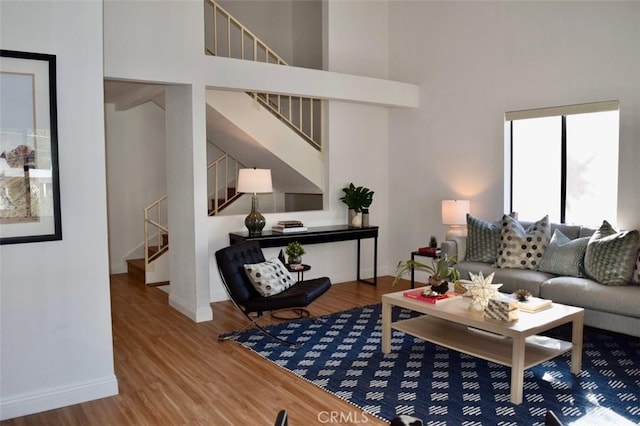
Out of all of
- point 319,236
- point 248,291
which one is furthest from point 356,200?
point 248,291

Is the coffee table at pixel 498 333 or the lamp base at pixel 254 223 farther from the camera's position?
the lamp base at pixel 254 223

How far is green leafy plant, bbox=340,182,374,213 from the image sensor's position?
262 inches

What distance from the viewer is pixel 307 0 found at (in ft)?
28.5

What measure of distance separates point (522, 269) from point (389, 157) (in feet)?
9.21

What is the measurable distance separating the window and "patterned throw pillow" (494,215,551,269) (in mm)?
512

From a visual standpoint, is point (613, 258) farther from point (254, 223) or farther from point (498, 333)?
point (254, 223)

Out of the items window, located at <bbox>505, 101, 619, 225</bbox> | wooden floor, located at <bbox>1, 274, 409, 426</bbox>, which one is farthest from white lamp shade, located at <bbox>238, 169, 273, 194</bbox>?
window, located at <bbox>505, 101, 619, 225</bbox>

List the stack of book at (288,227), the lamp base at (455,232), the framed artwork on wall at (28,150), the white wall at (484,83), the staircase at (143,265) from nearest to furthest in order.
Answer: the framed artwork on wall at (28,150)
the white wall at (484,83)
the lamp base at (455,232)
the stack of book at (288,227)
the staircase at (143,265)

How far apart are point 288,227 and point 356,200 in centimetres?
111

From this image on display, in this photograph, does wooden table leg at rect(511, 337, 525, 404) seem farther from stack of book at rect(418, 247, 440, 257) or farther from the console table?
the console table

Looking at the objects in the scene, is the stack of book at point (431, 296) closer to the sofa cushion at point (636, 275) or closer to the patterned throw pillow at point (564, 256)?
the patterned throw pillow at point (564, 256)

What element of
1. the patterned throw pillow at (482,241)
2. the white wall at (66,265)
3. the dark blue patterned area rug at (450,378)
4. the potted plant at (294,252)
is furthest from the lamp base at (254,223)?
the white wall at (66,265)

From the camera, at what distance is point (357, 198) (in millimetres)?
6660

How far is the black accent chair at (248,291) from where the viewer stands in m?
4.39
